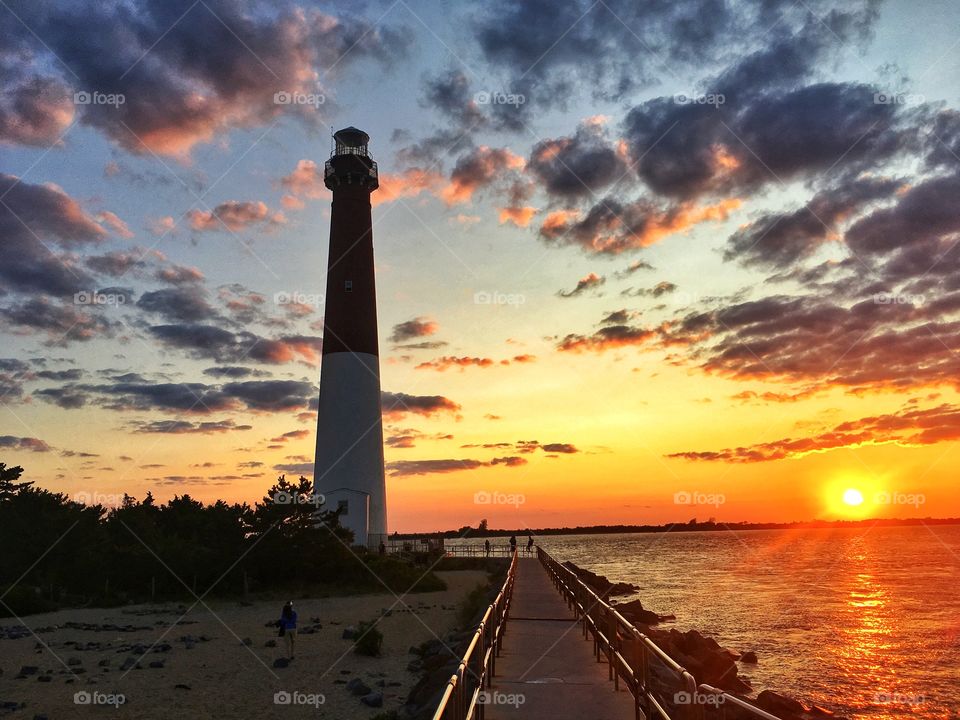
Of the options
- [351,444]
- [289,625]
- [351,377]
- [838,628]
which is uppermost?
[351,377]

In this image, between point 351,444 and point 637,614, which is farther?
point 351,444

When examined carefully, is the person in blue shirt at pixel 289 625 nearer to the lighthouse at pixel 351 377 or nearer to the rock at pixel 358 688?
the rock at pixel 358 688

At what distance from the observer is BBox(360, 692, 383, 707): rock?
15.2m

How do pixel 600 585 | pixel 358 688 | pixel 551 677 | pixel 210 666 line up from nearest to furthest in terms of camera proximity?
pixel 551 677 → pixel 358 688 → pixel 210 666 → pixel 600 585

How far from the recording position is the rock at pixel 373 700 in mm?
15205

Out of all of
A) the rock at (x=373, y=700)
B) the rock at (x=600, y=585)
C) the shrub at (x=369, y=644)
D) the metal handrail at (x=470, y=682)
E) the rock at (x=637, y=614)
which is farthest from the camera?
the rock at (x=600, y=585)

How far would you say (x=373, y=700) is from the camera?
15312 mm

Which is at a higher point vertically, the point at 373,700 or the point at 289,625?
the point at 289,625

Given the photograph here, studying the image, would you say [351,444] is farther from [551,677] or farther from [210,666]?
[551,677]

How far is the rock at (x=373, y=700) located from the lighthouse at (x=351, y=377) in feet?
65.3

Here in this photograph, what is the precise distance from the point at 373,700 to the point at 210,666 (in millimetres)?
5632

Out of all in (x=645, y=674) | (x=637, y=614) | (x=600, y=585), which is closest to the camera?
(x=645, y=674)

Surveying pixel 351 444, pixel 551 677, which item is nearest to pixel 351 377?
pixel 351 444

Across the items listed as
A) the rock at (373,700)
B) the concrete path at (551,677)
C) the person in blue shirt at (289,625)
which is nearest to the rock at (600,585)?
the concrete path at (551,677)
